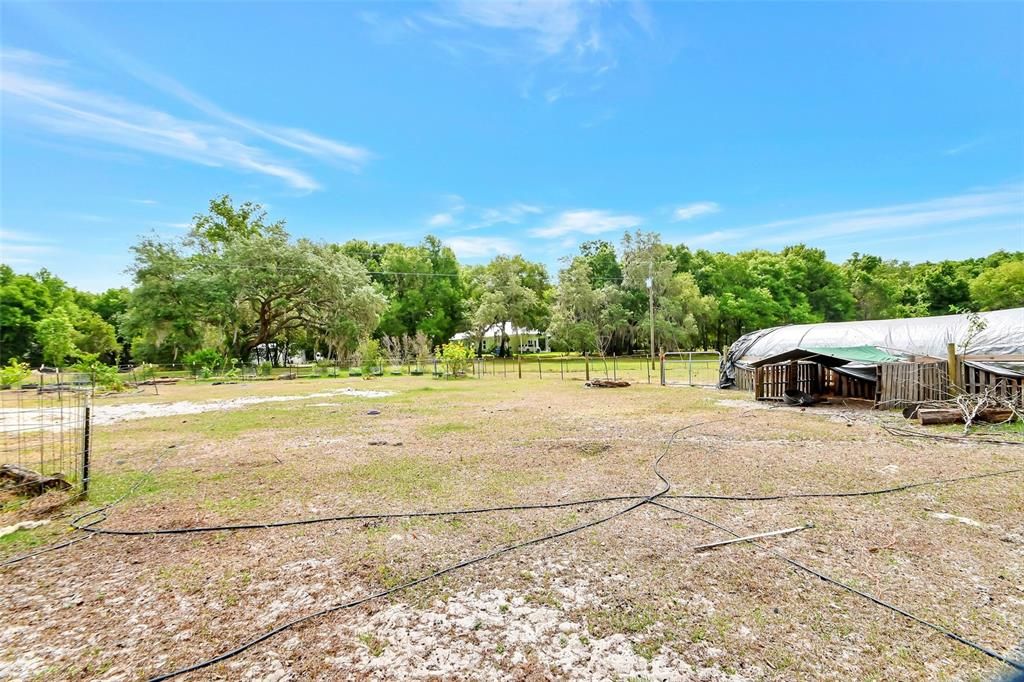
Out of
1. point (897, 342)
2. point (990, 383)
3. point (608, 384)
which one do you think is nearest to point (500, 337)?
point (608, 384)

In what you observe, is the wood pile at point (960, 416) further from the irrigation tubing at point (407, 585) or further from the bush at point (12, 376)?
the bush at point (12, 376)

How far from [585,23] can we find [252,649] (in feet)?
44.2

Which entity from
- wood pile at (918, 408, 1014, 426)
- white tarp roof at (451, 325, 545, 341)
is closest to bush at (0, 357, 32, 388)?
white tarp roof at (451, 325, 545, 341)

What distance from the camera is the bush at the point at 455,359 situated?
20.0 metres

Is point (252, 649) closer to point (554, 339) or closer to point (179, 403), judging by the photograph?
point (179, 403)

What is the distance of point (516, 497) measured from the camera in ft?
14.4

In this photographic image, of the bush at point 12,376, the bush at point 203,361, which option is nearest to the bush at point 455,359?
the bush at point 203,361

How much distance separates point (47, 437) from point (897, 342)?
18.6m

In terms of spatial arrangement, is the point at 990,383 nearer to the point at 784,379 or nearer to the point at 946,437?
the point at 946,437

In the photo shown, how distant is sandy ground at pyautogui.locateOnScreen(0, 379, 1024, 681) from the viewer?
6.95 ft

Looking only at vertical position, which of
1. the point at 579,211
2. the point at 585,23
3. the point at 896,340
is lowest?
the point at 896,340

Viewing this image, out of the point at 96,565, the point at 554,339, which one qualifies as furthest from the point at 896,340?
the point at 554,339

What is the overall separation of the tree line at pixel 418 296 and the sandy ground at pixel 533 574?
729 inches

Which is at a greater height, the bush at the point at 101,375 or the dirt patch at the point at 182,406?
the bush at the point at 101,375
